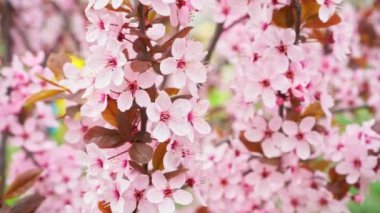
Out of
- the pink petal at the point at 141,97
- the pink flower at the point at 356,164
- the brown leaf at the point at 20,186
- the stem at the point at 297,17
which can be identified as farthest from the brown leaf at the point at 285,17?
the brown leaf at the point at 20,186

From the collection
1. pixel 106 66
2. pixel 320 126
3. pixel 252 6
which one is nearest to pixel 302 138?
pixel 320 126

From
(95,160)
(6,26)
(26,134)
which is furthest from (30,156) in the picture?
(95,160)

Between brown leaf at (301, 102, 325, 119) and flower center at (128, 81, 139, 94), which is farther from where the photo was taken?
brown leaf at (301, 102, 325, 119)

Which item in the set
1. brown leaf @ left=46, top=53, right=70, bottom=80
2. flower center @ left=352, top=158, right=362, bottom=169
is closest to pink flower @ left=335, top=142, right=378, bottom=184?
flower center @ left=352, top=158, right=362, bottom=169

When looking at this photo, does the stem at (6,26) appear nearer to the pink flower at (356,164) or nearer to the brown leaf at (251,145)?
the brown leaf at (251,145)

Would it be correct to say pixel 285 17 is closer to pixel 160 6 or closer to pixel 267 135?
pixel 267 135

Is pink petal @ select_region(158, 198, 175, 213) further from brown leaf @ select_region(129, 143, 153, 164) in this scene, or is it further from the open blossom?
the open blossom

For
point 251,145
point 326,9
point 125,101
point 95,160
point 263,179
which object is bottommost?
point 263,179
